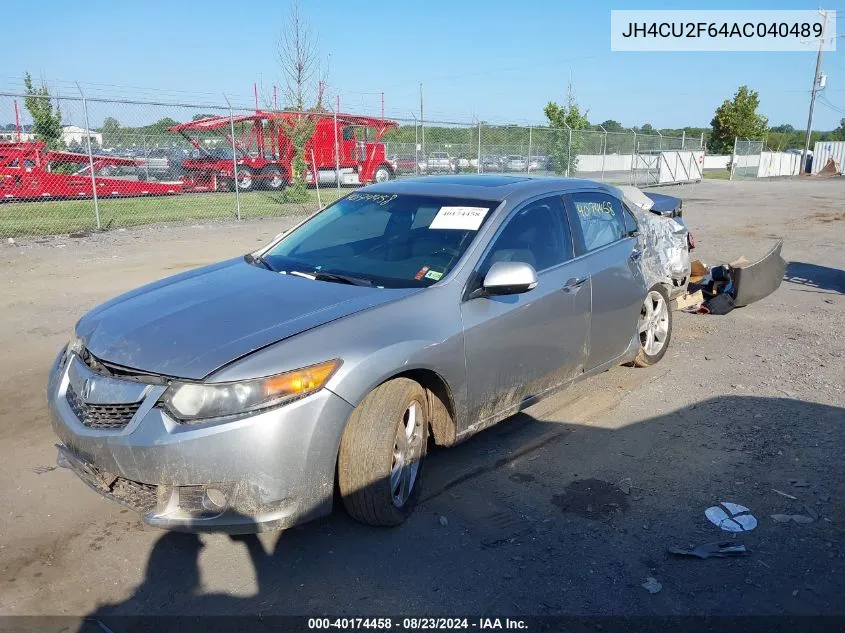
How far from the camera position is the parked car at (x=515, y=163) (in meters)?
22.8

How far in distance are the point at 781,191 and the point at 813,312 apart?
25212mm

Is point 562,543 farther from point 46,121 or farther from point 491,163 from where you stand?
point 491,163

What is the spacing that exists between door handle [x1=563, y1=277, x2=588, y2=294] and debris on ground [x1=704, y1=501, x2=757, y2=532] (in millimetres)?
1501

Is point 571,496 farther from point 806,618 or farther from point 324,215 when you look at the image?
point 324,215

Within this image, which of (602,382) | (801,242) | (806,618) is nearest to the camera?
(806,618)

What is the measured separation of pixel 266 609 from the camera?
281 centimetres

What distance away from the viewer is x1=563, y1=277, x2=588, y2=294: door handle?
4324 millimetres

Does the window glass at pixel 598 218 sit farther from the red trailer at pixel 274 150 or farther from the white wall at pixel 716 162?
the white wall at pixel 716 162

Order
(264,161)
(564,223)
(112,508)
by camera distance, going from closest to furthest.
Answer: (112,508), (564,223), (264,161)

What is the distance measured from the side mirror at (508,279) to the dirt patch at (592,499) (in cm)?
114

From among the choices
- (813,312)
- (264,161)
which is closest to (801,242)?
(813,312)

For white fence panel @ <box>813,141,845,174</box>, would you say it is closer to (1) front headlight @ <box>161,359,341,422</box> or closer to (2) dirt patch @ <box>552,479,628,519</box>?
(2) dirt patch @ <box>552,479,628,519</box>

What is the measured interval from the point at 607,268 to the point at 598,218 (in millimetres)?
480

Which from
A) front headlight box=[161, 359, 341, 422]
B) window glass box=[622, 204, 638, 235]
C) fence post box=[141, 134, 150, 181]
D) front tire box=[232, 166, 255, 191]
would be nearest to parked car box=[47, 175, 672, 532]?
front headlight box=[161, 359, 341, 422]
